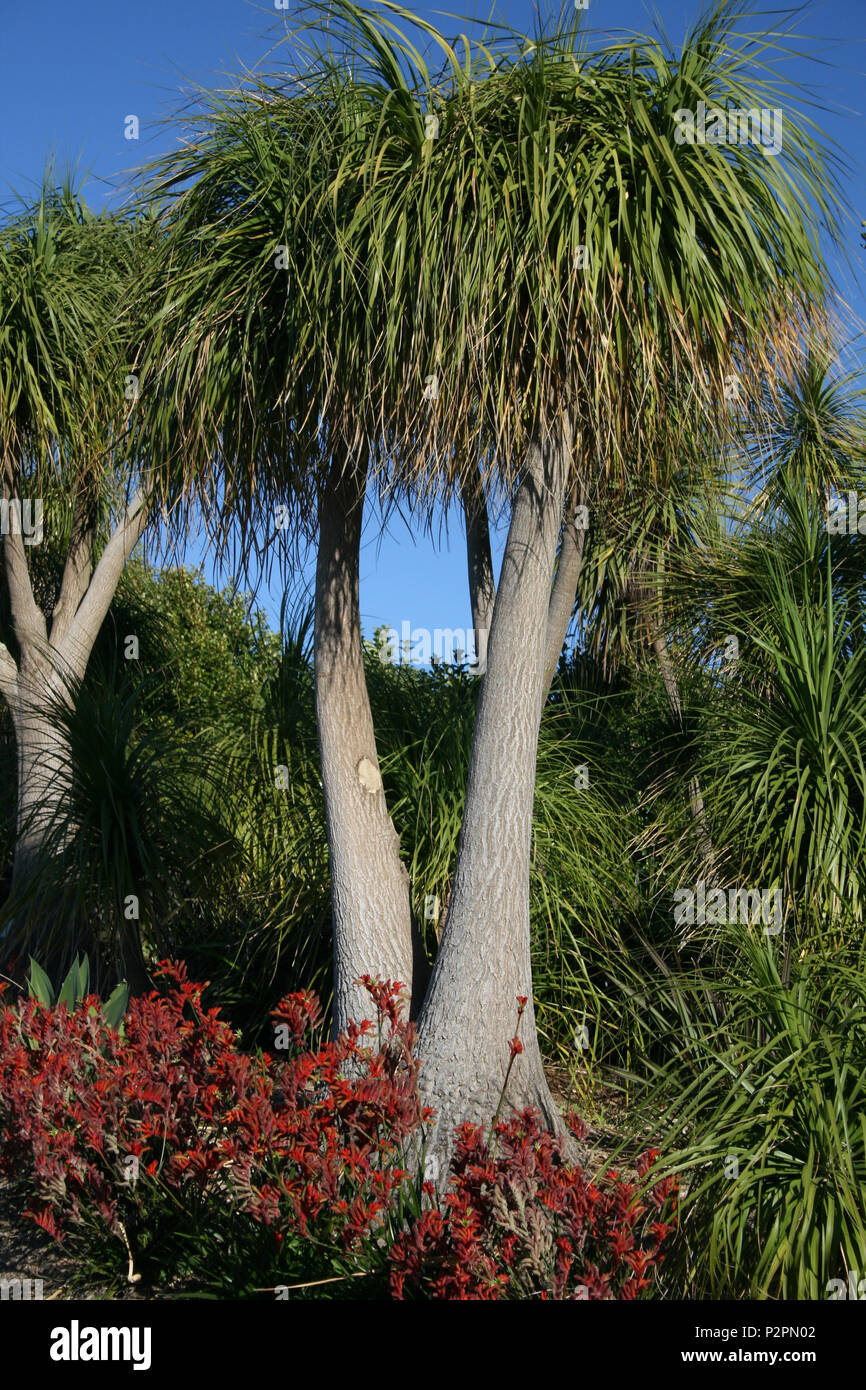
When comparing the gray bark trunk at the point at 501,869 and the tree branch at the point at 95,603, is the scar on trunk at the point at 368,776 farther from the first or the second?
the tree branch at the point at 95,603

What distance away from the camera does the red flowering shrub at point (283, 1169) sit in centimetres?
299

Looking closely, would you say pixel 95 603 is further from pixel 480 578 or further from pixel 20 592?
pixel 480 578

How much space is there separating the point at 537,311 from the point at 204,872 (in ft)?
12.5

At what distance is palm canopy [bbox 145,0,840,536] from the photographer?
4379mm

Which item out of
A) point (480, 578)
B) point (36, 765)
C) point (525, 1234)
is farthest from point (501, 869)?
point (36, 765)

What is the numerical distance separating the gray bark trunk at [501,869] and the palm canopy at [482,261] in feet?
1.25

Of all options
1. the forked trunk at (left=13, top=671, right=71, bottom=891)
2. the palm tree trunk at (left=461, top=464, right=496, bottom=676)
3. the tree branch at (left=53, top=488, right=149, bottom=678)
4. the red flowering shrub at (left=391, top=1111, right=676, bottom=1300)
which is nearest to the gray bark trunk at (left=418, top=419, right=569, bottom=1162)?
the red flowering shrub at (left=391, top=1111, right=676, bottom=1300)

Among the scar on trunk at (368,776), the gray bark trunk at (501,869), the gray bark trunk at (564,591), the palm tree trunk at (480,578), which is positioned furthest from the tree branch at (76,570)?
the gray bark trunk at (501,869)

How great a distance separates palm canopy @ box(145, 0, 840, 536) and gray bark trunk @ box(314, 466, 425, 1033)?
1.53 ft

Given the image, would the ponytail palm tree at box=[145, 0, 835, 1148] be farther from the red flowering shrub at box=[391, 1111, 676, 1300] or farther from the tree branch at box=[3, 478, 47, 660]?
the tree branch at box=[3, 478, 47, 660]

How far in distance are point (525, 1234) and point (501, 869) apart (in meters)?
1.91

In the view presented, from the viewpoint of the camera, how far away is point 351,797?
207 inches
